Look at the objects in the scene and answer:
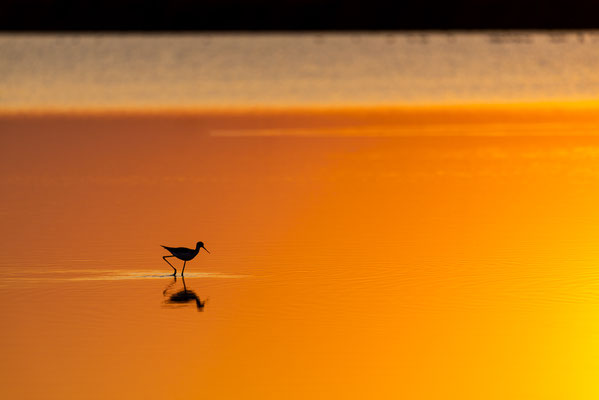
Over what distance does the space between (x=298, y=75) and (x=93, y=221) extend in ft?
144

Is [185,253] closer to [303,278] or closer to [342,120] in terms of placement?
[303,278]

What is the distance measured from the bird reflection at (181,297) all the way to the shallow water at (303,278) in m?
0.07

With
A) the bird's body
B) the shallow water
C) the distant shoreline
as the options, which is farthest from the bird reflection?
the distant shoreline

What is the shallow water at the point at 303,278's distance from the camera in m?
10.4

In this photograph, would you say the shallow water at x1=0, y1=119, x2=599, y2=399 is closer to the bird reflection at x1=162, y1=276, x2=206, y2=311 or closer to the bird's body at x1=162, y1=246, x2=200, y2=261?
the bird reflection at x1=162, y1=276, x2=206, y2=311

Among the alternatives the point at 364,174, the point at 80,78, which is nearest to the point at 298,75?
the point at 80,78

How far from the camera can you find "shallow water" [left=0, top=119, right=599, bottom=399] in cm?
1044

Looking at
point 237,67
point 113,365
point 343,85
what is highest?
point 237,67

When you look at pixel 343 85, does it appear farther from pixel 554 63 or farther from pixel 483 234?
pixel 483 234

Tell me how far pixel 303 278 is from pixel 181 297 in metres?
1.35

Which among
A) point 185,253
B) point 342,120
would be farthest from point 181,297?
point 342,120

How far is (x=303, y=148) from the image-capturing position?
26812 mm

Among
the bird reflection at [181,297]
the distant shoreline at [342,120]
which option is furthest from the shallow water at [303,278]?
the distant shoreline at [342,120]

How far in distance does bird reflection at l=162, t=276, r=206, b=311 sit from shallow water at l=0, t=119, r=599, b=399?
0.23 feet
